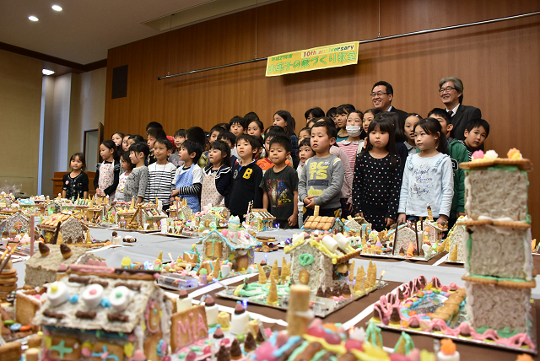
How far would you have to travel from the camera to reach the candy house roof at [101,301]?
3.24 feet

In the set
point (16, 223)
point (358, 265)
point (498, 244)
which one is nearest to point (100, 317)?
point (498, 244)

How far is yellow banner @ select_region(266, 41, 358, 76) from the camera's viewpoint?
299 inches

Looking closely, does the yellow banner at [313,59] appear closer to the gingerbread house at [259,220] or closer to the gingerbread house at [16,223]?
the gingerbread house at [259,220]

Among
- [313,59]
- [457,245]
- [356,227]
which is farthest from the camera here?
[313,59]

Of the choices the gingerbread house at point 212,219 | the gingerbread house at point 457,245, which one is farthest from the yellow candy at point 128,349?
the gingerbread house at point 457,245

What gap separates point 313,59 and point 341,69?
0.57 meters

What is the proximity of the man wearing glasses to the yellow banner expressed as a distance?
2.47 metres

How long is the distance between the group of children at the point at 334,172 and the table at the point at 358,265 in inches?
37.2

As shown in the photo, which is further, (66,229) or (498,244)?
(66,229)

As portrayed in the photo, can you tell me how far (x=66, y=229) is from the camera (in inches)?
111

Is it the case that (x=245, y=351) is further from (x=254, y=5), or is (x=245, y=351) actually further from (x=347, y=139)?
(x=254, y=5)

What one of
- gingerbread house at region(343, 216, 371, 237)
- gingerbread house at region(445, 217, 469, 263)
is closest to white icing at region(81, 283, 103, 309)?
gingerbread house at region(445, 217, 469, 263)

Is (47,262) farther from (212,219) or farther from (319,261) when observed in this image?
(212,219)

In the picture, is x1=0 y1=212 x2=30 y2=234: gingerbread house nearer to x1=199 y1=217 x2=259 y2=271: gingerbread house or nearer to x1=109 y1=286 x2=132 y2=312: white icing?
x1=199 y1=217 x2=259 y2=271: gingerbread house
